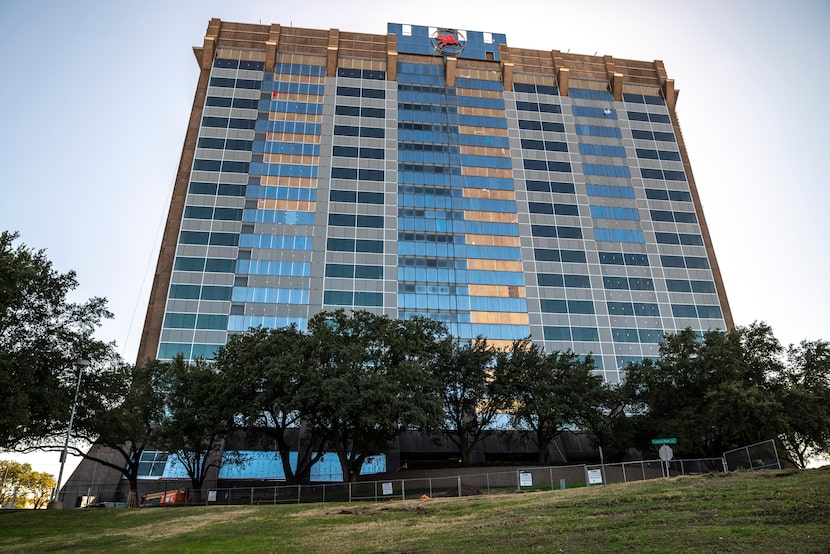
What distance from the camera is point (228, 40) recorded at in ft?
318

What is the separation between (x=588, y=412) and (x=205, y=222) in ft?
185

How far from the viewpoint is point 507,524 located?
2172 cm

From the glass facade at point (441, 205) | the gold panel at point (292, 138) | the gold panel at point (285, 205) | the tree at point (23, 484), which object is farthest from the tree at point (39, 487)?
the gold panel at point (292, 138)

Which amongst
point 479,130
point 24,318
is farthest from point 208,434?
point 479,130

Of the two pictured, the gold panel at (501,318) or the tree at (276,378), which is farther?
the gold panel at (501,318)

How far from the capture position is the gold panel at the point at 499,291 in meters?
82.7

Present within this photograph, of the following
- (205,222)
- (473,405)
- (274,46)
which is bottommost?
(473,405)

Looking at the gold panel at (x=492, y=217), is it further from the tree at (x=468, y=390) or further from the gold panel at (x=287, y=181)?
the tree at (x=468, y=390)

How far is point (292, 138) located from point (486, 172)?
30323mm

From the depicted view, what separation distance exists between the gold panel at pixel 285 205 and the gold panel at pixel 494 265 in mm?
24279

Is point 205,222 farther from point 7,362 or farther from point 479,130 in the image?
point 7,362

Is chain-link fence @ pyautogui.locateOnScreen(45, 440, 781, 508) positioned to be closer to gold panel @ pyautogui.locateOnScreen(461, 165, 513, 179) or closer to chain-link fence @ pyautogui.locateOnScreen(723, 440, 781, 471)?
chain-link fence @ pyautogui.locateOnScreen(723, 440, 781, 471)

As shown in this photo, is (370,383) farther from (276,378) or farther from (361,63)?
(361,63)

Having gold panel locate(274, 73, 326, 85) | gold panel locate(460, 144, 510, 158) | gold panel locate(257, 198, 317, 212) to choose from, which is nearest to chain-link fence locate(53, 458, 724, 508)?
gold panel locate(257, 198, 317, 212)
